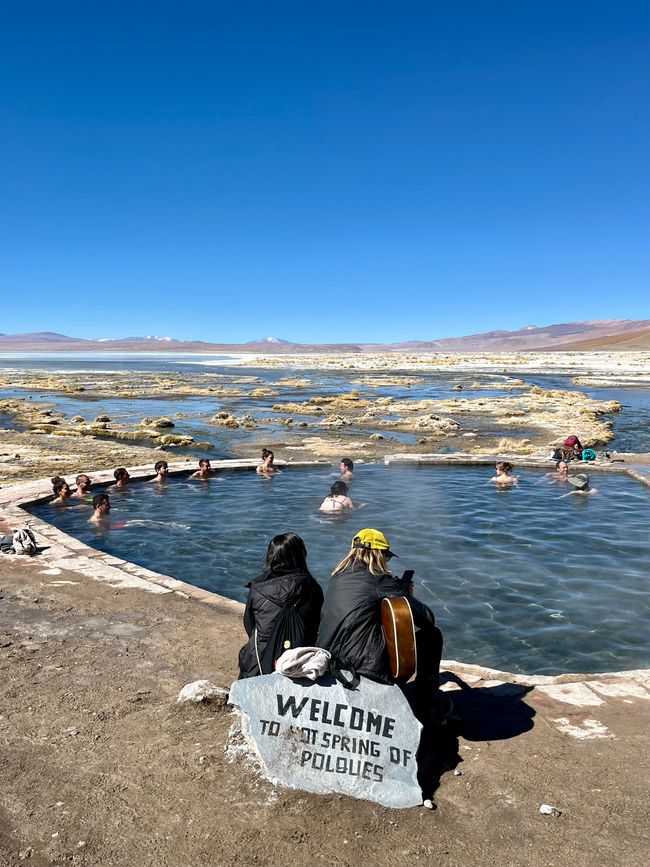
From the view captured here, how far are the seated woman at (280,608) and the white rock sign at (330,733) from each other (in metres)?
0.30

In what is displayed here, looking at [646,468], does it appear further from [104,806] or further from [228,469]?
[104,806]

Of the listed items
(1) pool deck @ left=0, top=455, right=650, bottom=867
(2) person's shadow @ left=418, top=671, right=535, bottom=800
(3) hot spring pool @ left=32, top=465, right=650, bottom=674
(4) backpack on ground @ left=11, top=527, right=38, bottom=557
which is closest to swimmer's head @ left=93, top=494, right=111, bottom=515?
(3) hot spring pool @ left=32, top=465, right=650, bottom=674

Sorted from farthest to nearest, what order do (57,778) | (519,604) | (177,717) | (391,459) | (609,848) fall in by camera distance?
(391,459) → (519,604) → (177,717) → (57,778) → (609,848)

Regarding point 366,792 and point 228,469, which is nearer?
point 366,792

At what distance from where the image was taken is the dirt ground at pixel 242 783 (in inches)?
137

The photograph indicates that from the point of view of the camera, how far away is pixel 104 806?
3.79m

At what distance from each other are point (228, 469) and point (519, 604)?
32.1 ft

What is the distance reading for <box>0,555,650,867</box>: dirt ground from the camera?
11.4 feet

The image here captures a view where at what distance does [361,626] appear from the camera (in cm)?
402

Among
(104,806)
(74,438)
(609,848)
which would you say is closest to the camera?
(609,848)

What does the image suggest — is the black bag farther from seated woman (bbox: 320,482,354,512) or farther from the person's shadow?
seated woman (bbox: 320,482,354,512)

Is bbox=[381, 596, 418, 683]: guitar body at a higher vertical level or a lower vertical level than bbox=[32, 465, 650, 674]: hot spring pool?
higher

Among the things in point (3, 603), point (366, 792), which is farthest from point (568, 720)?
point (3, 603)

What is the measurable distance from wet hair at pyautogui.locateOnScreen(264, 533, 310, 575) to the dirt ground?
4.33ft
